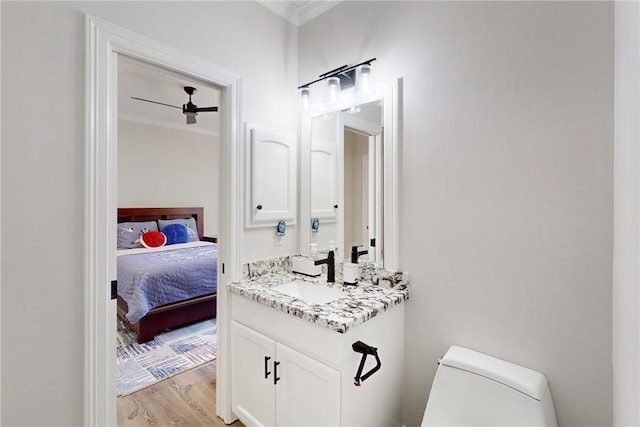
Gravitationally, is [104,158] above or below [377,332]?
above

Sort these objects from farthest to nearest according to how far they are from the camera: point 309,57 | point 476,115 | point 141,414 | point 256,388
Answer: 1. point 309,57
2. point 141,414
3. point 256,388
4. point 476,115

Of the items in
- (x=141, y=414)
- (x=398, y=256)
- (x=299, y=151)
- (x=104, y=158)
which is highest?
(x=299, y=151)

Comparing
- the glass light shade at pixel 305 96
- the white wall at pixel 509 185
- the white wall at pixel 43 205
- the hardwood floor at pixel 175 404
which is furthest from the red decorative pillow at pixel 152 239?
the white wall at pixel 509 185

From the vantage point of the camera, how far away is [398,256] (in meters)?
1.67

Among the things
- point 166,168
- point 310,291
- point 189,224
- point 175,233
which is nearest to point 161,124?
point 166,168

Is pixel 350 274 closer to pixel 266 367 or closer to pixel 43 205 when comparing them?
pixel 266 367

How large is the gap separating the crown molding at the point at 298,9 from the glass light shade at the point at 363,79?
589mm

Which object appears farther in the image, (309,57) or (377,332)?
(309,57)

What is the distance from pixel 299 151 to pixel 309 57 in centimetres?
65

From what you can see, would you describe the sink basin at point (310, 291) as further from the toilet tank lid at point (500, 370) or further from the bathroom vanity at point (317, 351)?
the toilet tank lid at point (500, 370)

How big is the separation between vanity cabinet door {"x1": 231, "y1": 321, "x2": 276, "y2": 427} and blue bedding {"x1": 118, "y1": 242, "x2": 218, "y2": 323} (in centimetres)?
142

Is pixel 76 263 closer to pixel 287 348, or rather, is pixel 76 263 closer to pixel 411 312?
pixel 287 348

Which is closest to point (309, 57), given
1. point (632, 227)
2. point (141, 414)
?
point (632, 227)

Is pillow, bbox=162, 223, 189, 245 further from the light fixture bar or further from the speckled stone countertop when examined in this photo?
the light fixture bar
